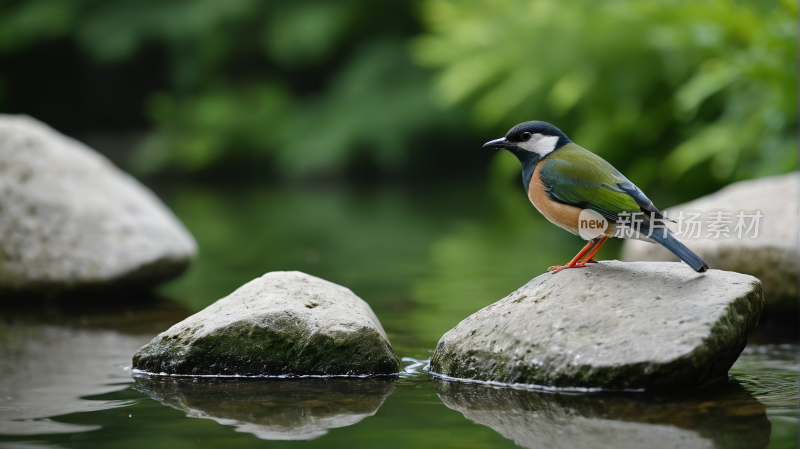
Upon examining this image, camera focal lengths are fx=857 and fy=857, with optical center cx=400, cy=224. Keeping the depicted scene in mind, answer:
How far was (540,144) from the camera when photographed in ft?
11.6

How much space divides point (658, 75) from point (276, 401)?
8184mm

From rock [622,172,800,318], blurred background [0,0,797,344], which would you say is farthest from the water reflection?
rock [622,172,800,318]

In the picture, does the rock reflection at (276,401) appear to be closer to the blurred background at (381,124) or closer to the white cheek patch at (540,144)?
the blurred background at (381,124)

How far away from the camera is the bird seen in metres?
3.23

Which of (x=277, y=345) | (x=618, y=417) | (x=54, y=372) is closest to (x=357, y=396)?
(x=277, y=345)

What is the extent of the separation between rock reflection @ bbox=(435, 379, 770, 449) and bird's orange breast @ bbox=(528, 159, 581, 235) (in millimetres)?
707

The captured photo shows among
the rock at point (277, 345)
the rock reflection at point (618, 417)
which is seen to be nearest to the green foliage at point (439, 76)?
the rock reflection at point (618, 417)

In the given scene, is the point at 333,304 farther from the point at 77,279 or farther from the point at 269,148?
the point at 269,148

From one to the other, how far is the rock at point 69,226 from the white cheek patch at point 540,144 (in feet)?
9.79

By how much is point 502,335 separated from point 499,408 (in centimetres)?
40

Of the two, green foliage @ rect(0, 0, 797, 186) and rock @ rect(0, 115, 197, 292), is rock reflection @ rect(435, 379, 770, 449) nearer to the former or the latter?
rock @ rect(0, 115, 197, 292)

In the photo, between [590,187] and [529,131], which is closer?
[590,187]

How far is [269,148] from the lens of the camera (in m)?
19.9

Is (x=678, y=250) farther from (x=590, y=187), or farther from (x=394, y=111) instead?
(x=394, y=111)
